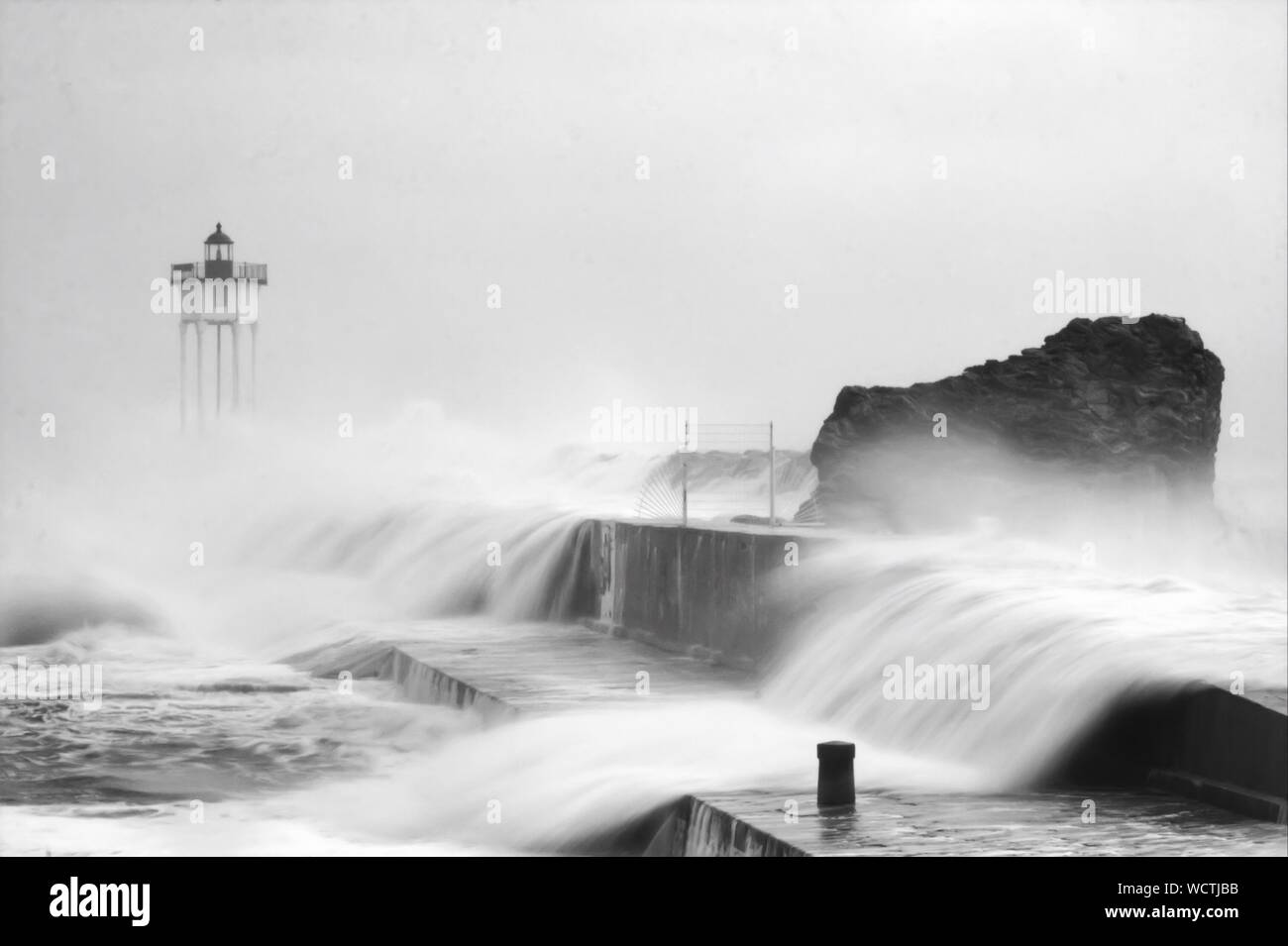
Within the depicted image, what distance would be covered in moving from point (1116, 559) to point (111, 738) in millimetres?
7568

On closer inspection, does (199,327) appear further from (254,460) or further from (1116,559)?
(1116,559)

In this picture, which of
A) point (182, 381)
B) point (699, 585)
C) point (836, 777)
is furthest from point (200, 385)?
point (836, 777)

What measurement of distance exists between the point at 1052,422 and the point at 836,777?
1048 centimetres

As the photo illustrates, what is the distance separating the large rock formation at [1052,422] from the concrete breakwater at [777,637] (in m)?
1.81

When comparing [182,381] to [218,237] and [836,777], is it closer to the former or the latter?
[218,237]

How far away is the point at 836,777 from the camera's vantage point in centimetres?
727

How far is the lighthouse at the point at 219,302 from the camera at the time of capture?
30.8 metres

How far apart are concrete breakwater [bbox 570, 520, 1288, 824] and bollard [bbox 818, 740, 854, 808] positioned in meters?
0.94

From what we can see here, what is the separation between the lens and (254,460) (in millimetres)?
27734

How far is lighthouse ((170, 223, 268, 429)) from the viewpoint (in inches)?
1214

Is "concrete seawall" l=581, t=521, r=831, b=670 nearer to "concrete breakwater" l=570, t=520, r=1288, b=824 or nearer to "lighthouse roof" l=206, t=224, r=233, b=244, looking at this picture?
"concrete breakwater" l=570, t=520, r=1288, b=824

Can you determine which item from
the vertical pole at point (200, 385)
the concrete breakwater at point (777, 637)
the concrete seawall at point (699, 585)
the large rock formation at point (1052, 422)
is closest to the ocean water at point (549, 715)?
the concrete breakwater at point (777, 637)

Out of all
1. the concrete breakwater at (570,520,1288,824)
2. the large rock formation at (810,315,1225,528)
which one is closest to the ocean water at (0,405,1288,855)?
the concrete breakwater at (570,520,1288,824)
